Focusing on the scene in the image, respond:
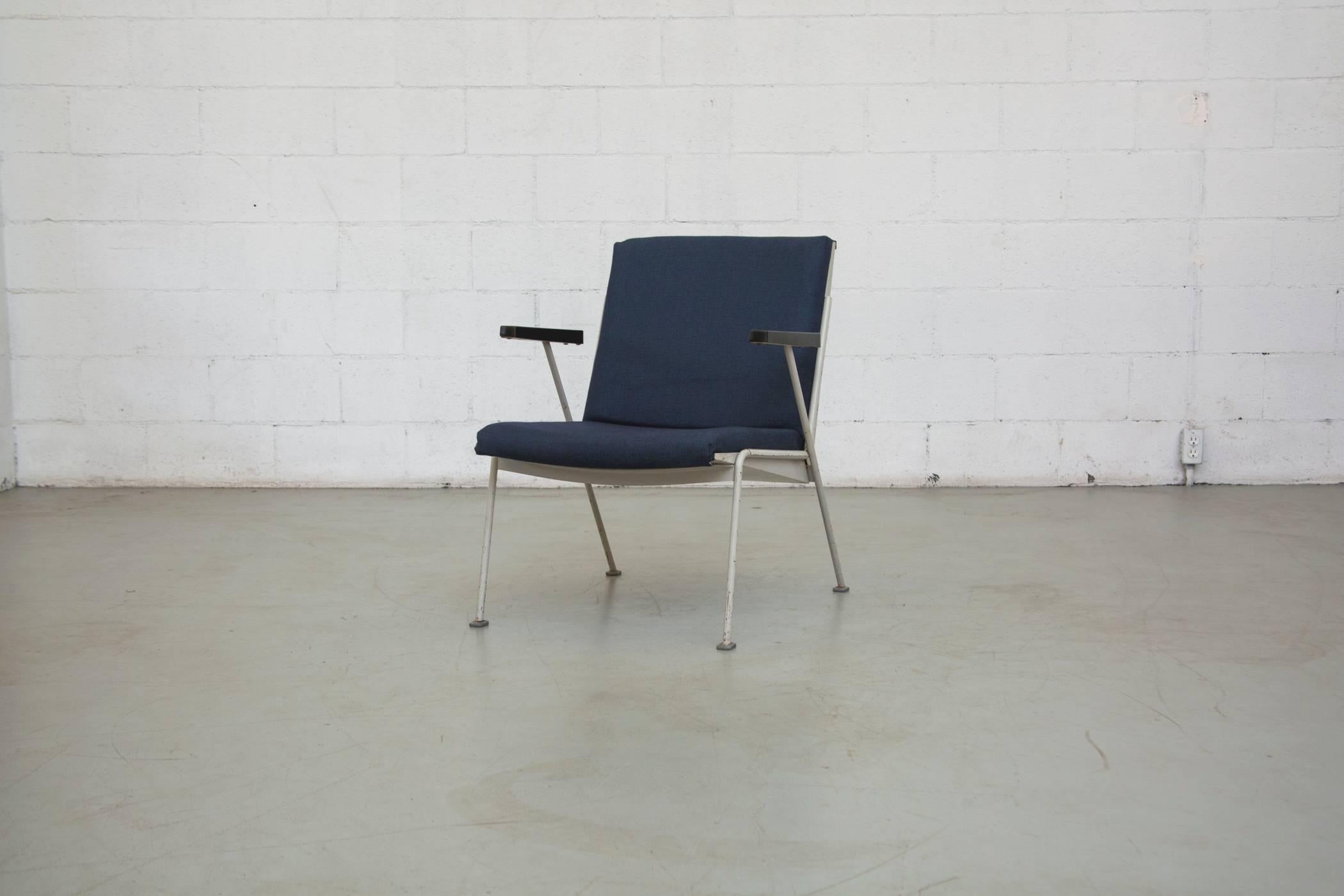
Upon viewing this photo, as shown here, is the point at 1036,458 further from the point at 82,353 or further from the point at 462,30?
the point at 82,353

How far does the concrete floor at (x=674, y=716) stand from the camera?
1.53 m

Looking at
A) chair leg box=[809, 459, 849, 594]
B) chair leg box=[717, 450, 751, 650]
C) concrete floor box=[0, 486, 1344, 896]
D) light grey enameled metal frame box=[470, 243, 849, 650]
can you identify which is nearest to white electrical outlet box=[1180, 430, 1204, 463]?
concrete floor box=[0, 486, 1344, 896]

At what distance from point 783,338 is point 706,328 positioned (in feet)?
1.63

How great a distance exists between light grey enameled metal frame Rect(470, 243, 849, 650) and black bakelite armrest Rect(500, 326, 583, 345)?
28 millimetres

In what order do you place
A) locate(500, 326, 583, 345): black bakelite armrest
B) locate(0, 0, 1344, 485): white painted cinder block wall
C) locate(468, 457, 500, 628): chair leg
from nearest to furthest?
Result: locate(468, 457, 500, 628): chair leg < locate(500, 326, 583, 345): black bakelite armrest < locate(0, 0, 1344, 485): white painted cinder block wall

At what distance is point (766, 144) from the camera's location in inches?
193

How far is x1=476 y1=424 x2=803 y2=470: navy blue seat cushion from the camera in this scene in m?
2.51

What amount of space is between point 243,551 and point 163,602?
659 mm

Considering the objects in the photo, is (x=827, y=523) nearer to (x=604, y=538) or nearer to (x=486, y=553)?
(x=604, y=538)

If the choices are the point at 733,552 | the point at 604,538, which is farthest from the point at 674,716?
the point at 604,538

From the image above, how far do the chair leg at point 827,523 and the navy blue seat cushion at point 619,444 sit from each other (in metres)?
0.07

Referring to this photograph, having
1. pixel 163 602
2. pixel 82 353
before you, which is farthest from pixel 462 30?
pixel 163 602

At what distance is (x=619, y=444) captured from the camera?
8.31 ft

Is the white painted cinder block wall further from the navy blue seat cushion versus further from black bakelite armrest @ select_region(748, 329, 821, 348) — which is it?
black bakelite armrest @ select_region(748, 329, 821, 348)
